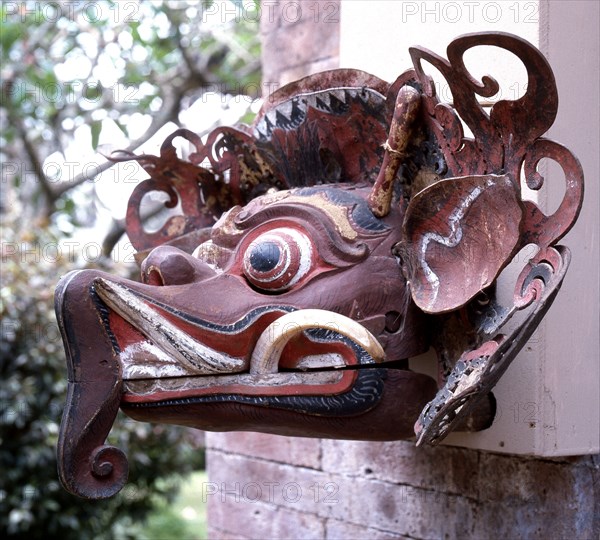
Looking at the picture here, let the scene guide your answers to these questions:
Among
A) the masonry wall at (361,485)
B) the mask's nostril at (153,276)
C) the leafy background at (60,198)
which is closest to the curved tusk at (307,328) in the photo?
the mask's nostril at (153,276)

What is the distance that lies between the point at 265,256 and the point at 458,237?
1.12 feet

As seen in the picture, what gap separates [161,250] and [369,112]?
46cm

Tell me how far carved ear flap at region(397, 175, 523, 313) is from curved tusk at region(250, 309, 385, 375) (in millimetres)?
106

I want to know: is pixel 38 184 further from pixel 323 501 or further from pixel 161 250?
pixel 161 250

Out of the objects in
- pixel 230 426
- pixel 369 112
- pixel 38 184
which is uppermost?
pixel 38 184

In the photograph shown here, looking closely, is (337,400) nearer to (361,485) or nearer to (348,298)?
(348,298)

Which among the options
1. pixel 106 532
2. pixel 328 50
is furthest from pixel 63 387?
pixel 328 50

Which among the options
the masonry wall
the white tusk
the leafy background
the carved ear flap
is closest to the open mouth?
the white tusk

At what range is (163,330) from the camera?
149cm

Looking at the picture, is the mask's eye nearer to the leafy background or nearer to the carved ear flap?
the carved ear flap

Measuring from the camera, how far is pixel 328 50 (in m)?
2.47

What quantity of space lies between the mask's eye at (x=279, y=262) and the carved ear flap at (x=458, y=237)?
0.19 metres

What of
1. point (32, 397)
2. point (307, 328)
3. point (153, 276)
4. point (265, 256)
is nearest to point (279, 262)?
point (265, 256)

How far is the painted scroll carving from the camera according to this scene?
134cm
